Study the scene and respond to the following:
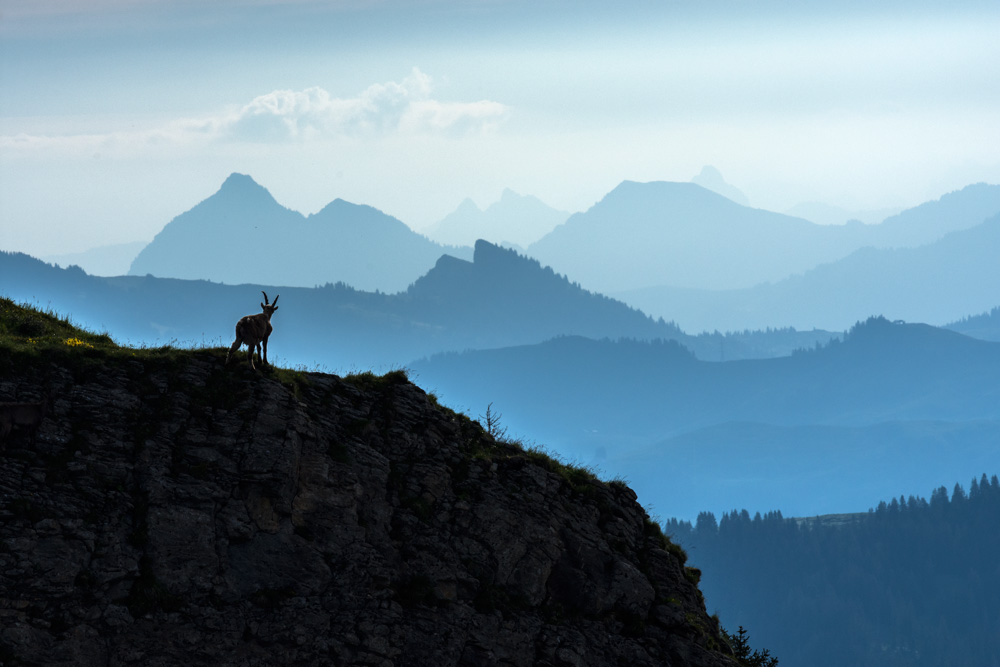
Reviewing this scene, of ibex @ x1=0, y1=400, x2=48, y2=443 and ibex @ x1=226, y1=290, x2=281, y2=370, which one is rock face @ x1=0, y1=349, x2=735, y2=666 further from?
ibex @ x1=226, y1=290, x2=281, y2=370

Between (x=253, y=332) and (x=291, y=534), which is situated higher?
(x=253, y=332)

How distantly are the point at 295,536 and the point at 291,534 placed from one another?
0.39 feet

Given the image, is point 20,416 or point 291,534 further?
point 291,534

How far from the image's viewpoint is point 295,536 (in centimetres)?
2864

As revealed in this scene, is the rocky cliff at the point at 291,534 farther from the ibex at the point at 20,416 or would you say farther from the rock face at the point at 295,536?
the ibex at the point at 20,416

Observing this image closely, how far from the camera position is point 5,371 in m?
28.0

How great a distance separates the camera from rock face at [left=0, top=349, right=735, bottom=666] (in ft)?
85.1

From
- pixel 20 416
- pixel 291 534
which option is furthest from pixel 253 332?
pixel 20 416

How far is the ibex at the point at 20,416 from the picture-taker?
2689cm

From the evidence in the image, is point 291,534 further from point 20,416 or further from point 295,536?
point 20,416

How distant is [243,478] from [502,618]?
8.17 metres

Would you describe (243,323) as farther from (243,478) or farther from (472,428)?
(472,428)

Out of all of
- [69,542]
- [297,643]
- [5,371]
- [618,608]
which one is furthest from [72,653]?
[618,608]

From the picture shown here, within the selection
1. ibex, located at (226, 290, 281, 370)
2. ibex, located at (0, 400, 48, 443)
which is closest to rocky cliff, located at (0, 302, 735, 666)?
ibex, located at (0, 400, 48, 443)
